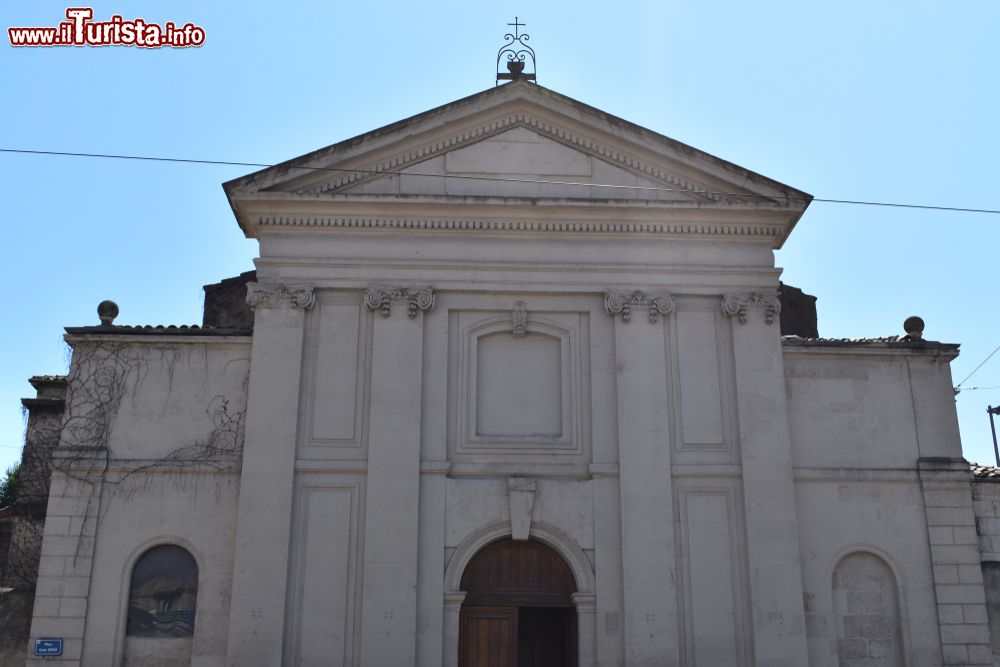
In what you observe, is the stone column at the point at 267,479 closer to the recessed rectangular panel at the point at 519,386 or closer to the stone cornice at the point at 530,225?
the stone cornice at the point at 530,225

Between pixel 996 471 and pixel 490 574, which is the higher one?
pixel 996 471

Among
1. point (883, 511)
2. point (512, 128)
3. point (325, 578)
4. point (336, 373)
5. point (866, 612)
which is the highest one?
point (512, 128)

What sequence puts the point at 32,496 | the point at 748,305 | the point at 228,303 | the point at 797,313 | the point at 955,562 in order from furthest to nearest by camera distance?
the point at 797,313 < the point at 228,303 < the point at 32,496 < the point at 748,305 < the point at 955,562

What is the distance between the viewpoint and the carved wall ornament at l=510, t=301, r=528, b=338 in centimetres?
1686

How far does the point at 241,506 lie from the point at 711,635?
7557mm

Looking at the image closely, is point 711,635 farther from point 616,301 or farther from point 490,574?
point 616,301

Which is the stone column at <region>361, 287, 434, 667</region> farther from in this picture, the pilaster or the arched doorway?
the pilaster

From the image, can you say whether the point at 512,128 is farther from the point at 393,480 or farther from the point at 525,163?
the point at 393,480

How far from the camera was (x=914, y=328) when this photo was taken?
1770 centimetres

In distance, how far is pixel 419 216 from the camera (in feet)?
56.2

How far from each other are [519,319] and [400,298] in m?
2.02

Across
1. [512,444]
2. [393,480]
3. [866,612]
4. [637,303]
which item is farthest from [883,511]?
[393,480]

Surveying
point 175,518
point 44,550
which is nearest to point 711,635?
point 175,518

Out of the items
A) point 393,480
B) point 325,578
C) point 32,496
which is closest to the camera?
point 325,578
